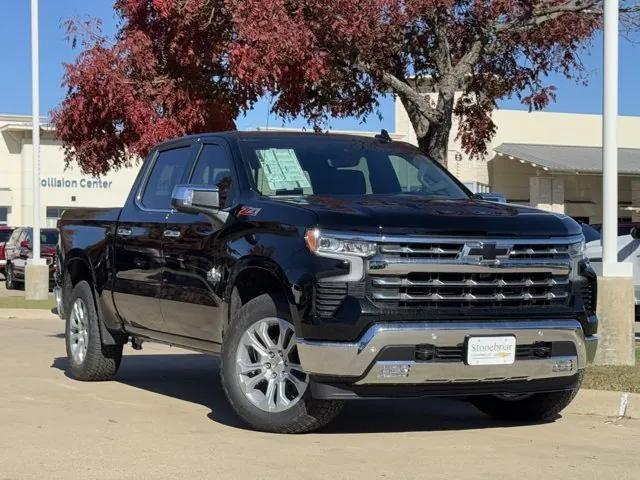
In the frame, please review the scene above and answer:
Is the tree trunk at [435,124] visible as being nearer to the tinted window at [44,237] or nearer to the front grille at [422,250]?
the front grille at [422,250]

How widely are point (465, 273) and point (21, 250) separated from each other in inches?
992

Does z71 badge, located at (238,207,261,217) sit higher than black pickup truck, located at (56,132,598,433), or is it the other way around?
z71 badge, located at (238,207,261,217)

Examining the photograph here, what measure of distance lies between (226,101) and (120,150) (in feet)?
5.56

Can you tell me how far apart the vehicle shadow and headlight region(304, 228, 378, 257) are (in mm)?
1355

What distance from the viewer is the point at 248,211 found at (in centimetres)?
767

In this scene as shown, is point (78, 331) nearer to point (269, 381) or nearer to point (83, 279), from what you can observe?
point (83, 279)

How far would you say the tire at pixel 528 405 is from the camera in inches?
319

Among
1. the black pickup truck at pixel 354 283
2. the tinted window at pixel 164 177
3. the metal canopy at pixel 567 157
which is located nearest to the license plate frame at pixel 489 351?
the black pickup truck at pixel 354 283

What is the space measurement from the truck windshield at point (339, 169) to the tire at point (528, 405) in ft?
5.02

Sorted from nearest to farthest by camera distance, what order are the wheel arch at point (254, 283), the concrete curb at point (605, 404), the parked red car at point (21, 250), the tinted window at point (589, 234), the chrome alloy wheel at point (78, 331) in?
the wheel arch at point (254, 283)
the concrete curb at point (605, 404)
the chrome alloy wheel at point (78, 331)
the tinted window at point (589, 234)
the parked red car at point (21, 250)

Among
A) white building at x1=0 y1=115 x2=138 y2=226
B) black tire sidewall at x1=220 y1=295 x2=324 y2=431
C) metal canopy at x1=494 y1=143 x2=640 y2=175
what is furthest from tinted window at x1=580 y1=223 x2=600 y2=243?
white building at x1=0 y1=115 x2=138 y2=226

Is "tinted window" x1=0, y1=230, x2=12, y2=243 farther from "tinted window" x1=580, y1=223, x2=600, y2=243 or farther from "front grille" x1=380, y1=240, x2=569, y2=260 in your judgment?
"front grille" x1=380, y1=240, x2=569, y2=260

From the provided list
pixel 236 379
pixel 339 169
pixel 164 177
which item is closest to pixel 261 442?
pixel 236 379

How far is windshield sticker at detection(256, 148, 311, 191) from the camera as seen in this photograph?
317 inches
